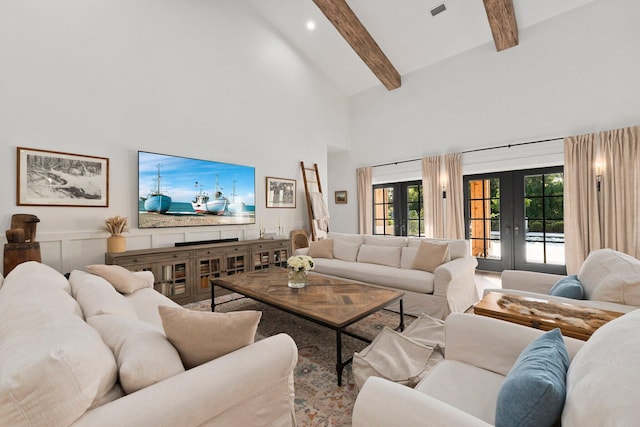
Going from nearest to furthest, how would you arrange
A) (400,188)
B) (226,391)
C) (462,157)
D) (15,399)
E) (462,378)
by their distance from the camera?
(15,399), (226,391), (462,378), (462,157), (400,188)

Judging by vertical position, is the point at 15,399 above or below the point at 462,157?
below

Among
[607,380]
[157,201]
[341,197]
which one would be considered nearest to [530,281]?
[607,380]

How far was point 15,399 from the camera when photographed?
0.71 meters

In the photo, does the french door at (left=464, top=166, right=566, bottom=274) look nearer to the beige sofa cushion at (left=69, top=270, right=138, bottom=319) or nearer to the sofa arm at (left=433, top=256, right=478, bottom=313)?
the sofa arm at (left=433, top=256, right=478, bottom=313)

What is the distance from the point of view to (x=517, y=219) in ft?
16.5

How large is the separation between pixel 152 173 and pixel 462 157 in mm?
5233

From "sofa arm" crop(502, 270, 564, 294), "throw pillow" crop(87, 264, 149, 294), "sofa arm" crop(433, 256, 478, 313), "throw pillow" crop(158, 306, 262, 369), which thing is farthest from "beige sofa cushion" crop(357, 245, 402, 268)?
"throw pillow" crop(158, 306, 262, 369)

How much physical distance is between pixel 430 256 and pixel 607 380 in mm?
2746

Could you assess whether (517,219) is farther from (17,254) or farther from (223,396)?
(17,254)

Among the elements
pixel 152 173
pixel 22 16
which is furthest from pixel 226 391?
pixel 22 16

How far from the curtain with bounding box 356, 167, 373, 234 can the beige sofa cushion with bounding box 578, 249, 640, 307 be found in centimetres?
459

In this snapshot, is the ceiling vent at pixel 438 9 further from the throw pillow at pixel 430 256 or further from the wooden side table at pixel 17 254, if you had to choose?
the wooden side table at pixel 17 254

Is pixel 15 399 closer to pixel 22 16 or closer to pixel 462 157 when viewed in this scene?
pixel 22 16

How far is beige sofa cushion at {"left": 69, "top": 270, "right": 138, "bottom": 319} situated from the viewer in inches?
61.1
